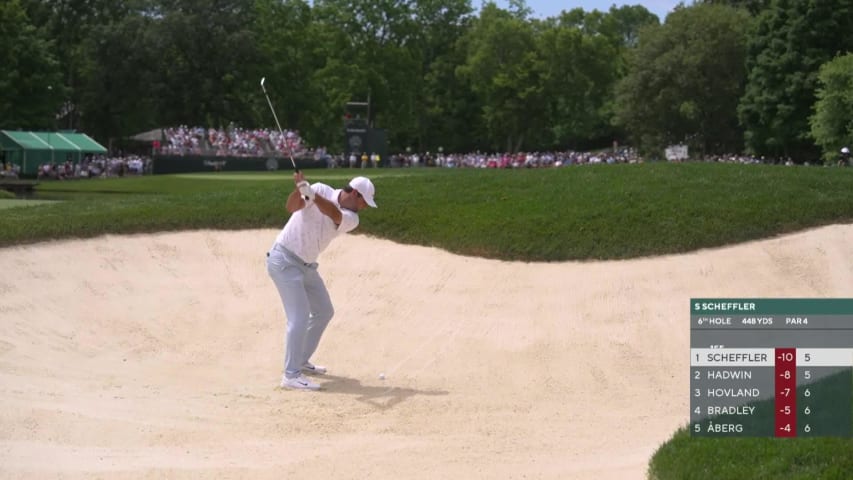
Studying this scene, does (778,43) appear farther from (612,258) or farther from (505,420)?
(505,420)

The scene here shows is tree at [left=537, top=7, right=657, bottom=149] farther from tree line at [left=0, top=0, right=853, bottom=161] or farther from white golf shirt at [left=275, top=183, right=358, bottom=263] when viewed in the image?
white golf shirt at [left=275, top=183, right=358, bottom=263]

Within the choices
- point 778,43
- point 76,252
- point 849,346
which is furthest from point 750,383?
point 778,43

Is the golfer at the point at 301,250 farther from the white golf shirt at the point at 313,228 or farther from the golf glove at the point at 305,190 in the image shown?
the golf glove at the point at 305,190

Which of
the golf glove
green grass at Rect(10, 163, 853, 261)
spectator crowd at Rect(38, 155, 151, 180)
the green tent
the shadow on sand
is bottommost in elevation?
the shadow on sand

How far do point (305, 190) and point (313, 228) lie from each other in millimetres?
873

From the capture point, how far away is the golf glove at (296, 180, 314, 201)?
11.6 metres

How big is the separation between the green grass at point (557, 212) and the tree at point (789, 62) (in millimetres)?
49785

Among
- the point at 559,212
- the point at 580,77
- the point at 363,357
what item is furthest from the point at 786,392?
the point at 580,77

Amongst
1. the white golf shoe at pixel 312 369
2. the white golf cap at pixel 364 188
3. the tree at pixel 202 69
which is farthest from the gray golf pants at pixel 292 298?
the tree at pixel 202 69

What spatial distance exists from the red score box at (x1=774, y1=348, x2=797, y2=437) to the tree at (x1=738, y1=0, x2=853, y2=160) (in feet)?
209

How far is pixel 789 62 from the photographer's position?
70000 mm

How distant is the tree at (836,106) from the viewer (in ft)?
180

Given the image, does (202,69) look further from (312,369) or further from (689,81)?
(312,369)
